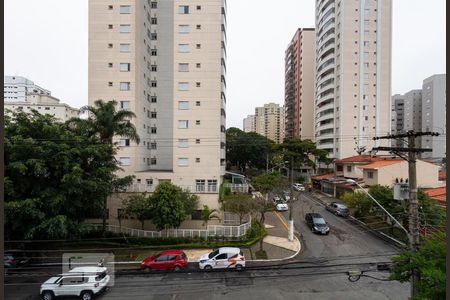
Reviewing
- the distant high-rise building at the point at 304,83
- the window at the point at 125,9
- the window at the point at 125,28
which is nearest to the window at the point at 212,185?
the window at the point at 125,28

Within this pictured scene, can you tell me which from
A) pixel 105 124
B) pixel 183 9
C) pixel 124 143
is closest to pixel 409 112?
pixel 183 9

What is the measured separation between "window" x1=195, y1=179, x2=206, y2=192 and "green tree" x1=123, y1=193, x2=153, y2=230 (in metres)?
5.16

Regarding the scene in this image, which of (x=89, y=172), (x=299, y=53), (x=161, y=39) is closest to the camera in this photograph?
(x=89, y=172)

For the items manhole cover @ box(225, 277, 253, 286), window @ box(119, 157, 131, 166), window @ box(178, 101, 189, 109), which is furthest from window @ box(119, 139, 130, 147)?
manhole cover @ box(225, 277, 253, 286)

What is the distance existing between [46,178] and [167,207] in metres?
7.98

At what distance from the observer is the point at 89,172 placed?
1752 cm

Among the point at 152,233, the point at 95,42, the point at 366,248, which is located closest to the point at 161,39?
the point at 95,42

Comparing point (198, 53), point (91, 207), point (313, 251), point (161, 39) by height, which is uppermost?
point (161, 39)

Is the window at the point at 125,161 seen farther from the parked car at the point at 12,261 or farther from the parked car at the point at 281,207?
the parked car at the point at 281,207

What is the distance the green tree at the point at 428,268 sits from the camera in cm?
636

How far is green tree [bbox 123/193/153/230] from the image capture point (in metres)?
19.5

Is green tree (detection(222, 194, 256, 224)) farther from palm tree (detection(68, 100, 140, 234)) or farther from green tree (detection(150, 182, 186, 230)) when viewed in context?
palm tree (detection(68, 100, 140, 234))

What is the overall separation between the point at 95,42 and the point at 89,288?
73.7 feet

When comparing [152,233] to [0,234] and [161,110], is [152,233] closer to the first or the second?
[161,110]
